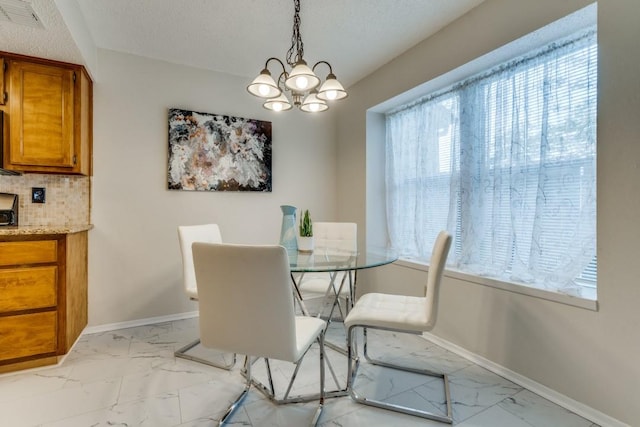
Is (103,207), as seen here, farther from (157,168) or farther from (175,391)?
(175,391)

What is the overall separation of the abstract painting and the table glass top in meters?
1.38

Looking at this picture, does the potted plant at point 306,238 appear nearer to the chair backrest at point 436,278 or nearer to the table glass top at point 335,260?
the table glass top at point 335,260

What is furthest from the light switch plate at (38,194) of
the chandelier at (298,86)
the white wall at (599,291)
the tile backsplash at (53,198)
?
the white wall at (599,291)

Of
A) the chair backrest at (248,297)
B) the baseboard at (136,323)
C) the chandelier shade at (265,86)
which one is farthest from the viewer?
the baseboard at (136,323)

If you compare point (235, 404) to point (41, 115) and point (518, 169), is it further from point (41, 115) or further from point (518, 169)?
point (41, 115)

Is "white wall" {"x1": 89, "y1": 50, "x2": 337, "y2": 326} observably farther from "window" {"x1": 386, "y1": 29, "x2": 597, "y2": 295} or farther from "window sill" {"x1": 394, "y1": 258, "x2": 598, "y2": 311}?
"window sill" {"x1": 394, "y1": 258, "x2": 598, "y2": 311}

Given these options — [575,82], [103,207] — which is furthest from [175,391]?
[575,82]

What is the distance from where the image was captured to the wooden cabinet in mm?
2082

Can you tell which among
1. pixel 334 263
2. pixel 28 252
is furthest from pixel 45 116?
pixel 334 263

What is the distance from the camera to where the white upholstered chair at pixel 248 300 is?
1294mm

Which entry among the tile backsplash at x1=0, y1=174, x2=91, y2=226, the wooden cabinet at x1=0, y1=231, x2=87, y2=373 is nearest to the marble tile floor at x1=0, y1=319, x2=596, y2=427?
the wooden cabinet at x1=0, y1=231, x2=87, y2=373

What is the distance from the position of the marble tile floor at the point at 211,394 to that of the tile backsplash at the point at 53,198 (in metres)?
1.10

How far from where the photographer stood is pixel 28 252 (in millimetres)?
2133

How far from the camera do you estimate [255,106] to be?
11.4 feet
